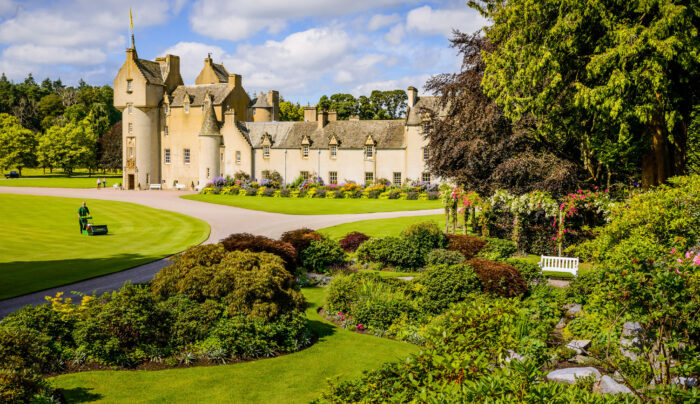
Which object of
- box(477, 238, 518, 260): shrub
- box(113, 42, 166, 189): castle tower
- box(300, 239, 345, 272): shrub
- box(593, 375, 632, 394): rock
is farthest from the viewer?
box(113, 42, 166, 189): castle tower

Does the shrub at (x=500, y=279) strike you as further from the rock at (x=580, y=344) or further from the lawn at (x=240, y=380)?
the lawn at (x=240, y=380)

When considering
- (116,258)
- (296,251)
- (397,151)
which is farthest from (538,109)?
(397,151)

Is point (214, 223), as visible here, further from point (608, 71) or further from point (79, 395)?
point (79, 395)

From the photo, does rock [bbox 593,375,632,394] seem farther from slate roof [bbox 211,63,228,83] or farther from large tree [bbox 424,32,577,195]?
slate roof [bbox 211,63,228,83]

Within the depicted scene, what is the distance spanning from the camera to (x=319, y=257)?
58.1 ft

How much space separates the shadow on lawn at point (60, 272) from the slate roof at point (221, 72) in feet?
160

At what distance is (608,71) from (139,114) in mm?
54585

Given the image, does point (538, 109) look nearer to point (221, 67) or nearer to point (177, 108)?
point (177, 108)

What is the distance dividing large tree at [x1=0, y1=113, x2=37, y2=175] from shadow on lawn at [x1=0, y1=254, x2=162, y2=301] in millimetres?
71635

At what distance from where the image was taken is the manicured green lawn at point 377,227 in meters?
25.3

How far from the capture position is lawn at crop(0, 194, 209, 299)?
16453 millimetres

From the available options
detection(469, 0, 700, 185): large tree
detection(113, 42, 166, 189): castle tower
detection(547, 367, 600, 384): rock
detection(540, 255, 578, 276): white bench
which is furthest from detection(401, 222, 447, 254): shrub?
detection(113, 42, 166, 189): castle tower

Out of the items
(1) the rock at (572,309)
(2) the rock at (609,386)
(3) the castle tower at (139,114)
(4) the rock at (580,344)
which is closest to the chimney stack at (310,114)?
(3) the castle tower at (139,114)

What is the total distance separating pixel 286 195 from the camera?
49.8 meters
